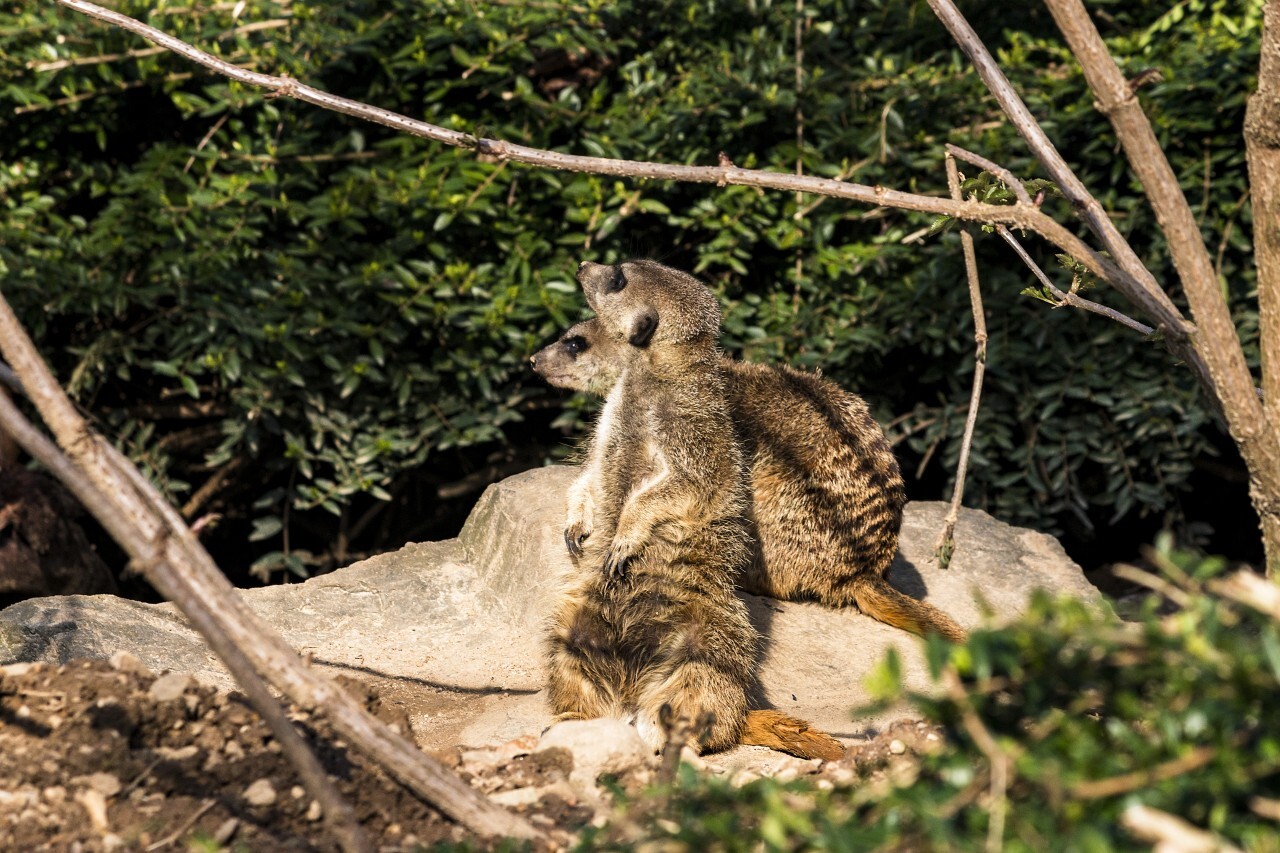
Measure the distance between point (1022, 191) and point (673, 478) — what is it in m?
1.51

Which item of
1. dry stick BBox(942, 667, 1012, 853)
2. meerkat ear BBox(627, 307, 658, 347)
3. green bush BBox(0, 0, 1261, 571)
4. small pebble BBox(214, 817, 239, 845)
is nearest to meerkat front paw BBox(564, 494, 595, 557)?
meerkat ear BBox(627, 307, 658, 347)

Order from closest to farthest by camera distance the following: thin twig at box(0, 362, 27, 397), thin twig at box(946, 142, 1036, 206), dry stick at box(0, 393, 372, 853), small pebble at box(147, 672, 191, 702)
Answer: dry stick at box(0, 393, 372, 853), thin twig at box(0, 362, 27, 397), thin twig at box(946, 142, 1036, 206), small pebble at box(147, 672, 191, 702)

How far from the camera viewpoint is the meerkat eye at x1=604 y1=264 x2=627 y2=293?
13.2 ft

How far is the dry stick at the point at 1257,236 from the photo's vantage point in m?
2.20

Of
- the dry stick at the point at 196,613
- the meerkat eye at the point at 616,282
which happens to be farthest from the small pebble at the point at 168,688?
the meerkat eye at the point at 616,282

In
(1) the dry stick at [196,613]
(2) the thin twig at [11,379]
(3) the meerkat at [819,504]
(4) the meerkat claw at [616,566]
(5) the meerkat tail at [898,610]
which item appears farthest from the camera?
(3) the meerkat at [819,504]

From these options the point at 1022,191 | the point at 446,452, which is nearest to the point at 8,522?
the point at 446,452

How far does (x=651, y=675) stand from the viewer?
3.57 meters

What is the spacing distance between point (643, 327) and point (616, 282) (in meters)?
0.23

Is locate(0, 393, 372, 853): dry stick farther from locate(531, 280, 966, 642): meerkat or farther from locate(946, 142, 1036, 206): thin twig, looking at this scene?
locate(531, 280, 966, 642): meerkat

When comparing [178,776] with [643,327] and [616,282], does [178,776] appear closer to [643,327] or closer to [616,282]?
[643,327]

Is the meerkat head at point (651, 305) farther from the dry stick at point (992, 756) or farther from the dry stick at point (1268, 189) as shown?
the dry stick at point (992, 756)

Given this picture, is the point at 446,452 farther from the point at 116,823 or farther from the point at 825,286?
the point at 116,823

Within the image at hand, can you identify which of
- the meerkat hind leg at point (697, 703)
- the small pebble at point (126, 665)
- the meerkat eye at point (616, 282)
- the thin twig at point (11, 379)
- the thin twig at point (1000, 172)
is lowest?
the meerkat hind leg at point (697, 703)
